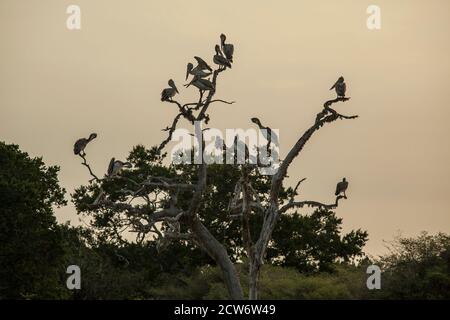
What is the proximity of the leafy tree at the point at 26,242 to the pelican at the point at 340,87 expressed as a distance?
20206 mm

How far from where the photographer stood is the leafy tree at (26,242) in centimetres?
5144

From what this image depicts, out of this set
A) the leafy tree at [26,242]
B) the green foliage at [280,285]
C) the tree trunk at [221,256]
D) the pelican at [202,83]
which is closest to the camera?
the pelican at [202,83]

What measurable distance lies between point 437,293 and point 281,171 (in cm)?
2252

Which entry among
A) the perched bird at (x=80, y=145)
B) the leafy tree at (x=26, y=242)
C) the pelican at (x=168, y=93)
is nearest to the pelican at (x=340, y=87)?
the pelican at (x=168, y=93)

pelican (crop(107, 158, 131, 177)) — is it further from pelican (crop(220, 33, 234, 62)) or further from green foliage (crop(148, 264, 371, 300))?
green foliage (crop(148, 264, 371, 300))

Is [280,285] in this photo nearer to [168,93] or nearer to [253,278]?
[253,278]

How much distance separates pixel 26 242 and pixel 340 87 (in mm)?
21091

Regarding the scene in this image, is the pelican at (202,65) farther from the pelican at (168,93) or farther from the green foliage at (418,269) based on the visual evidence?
the green foliage at (418,269)

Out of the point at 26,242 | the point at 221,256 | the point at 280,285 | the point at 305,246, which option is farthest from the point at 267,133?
the point at 305,246

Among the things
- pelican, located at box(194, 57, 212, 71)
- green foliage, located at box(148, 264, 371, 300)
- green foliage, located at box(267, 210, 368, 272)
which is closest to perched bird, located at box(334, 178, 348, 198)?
pelican, located at box(194, 57, 212, 71)

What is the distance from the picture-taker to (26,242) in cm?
5156

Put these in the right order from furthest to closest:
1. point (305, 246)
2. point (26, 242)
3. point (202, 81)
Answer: point (305, 246), point (26, 242), point (202, 81)

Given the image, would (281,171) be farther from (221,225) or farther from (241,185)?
(221,225)

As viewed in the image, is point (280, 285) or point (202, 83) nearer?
point (202, 83)
